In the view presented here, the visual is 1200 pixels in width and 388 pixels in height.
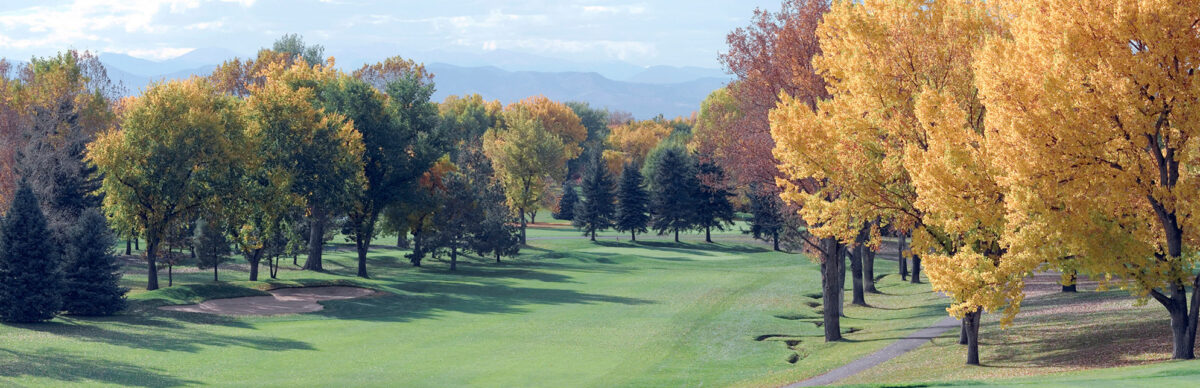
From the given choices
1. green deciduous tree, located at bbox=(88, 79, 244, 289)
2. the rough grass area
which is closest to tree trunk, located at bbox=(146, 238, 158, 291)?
green deciduous tree, located at bbox=(88, 79, 244, 289)

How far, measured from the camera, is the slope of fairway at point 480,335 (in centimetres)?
2641

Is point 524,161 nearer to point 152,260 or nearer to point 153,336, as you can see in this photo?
point 152,260

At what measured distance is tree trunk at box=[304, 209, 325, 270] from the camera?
57.1 metres

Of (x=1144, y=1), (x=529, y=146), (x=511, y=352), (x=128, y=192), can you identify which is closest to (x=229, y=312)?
(x=128, y=192)

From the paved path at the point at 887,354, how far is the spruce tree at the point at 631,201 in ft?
Answer: 185

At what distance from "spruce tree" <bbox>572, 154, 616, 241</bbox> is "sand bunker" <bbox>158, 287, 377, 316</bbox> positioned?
140 feet

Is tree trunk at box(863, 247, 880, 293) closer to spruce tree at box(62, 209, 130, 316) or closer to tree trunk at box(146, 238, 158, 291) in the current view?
tree trunk at box(146, 238, 158, 291)

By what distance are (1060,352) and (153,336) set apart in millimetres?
29169

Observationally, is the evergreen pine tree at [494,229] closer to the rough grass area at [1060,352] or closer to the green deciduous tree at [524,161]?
the green deciduous tree at [524,161]

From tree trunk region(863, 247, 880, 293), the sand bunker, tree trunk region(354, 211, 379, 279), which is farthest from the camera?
tree trunk region(354, 211, 379, 279)

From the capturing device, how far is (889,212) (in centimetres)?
2475

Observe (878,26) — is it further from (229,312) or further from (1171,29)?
(229,312)

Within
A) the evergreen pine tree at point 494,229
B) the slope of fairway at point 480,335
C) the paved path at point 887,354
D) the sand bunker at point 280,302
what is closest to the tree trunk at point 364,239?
the slope of fairway at point 480,335

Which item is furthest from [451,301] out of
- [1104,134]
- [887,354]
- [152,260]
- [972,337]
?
[1104,134]
